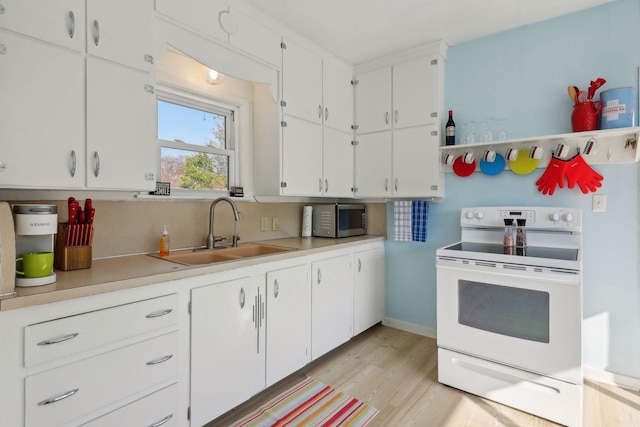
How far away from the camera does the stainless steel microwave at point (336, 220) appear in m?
2.95

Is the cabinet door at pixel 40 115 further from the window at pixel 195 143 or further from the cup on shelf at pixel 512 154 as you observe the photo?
the cup on shelf at pixel 512 154

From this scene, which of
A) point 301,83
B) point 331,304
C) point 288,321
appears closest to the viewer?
point 288,321

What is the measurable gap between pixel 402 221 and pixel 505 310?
1173 mm

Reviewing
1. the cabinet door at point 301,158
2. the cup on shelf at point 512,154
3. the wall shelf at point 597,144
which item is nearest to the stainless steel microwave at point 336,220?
the cabinet door at point 301,158

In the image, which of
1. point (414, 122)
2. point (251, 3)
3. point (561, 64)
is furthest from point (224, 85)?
point (561, 64)

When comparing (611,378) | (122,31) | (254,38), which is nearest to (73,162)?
(122,31)

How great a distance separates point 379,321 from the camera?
3217 mm

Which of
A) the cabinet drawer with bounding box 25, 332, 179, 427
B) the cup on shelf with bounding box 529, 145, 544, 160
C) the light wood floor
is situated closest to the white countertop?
the cabinet drawer with bounding box 25, 332, 179, 427

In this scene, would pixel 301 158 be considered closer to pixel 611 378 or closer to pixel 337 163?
pixel 337 163

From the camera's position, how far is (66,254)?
1514mm

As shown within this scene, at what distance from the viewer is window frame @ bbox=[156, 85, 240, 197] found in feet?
7.31

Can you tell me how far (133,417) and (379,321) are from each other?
7.51ft

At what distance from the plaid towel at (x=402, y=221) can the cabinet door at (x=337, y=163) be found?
47cm

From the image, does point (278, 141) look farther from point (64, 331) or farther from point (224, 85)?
point (64, 331)
